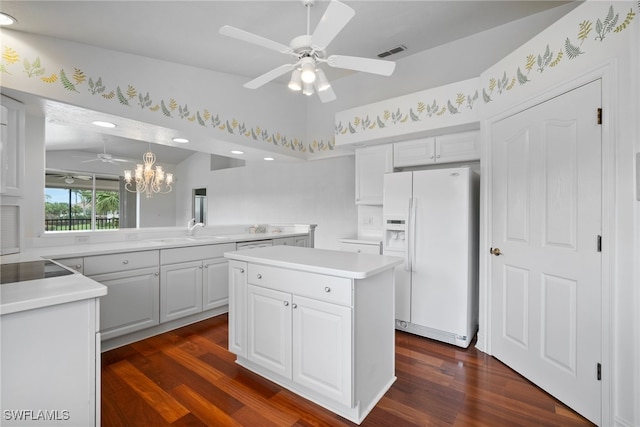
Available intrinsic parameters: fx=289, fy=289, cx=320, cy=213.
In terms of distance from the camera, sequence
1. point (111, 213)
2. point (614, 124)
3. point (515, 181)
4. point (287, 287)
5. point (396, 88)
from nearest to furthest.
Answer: point (614, 124), point (287, 287), point (515, 181), point (396, 88), point (111, 213)

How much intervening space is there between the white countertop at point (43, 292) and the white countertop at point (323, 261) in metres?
0.98

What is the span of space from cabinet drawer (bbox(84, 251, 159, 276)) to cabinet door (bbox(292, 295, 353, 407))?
169cm

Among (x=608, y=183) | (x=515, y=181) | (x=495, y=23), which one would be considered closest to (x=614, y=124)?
(x=608, y=183)

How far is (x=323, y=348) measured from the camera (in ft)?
5.68

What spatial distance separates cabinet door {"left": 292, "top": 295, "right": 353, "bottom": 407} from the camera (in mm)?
1643

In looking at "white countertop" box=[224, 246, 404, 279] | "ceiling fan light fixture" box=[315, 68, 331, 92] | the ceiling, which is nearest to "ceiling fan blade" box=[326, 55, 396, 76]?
"ceiling fan light fixture" box=[315, 68, 331, 92]

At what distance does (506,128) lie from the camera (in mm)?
2377

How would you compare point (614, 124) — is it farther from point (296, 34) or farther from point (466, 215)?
point (296, 34)

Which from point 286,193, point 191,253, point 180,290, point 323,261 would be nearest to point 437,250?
point 323,261

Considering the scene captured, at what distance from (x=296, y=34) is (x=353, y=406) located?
3050 millimetres

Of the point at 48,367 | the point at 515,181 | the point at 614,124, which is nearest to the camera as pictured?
the point at 48,367

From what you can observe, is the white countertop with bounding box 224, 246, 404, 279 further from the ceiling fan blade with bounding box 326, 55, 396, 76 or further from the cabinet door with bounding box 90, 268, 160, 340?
the ceiling fan blade with bounding box 326, 55, 396, 76

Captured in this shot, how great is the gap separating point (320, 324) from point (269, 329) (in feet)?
1.50

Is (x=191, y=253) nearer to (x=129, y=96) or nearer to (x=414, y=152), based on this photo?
(x=129, y=96)
